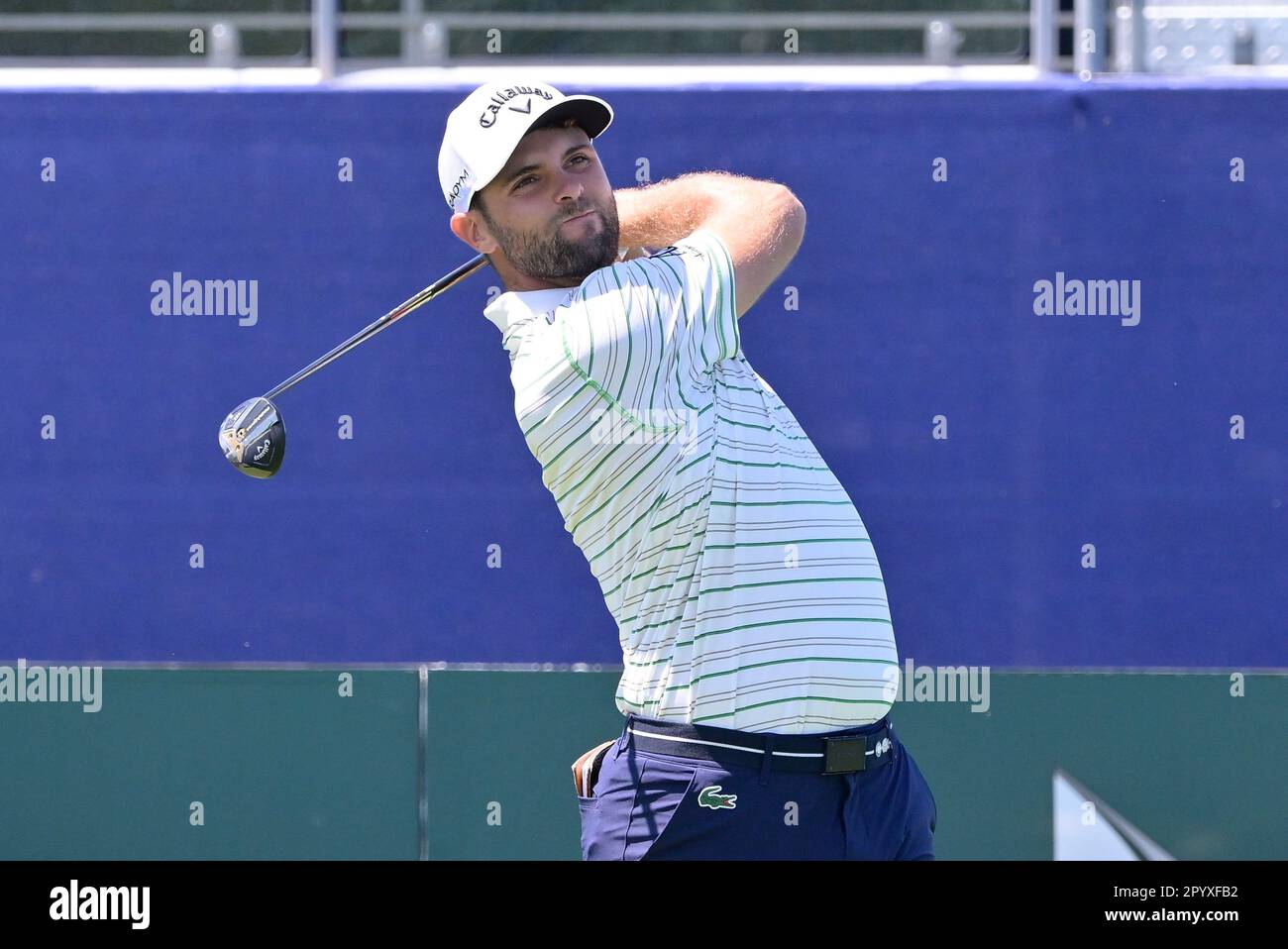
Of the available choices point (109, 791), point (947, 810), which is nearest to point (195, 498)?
point (109, 791)

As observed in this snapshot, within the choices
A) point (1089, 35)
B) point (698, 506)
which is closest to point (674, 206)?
point (698, 506)

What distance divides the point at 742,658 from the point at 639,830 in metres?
0.33

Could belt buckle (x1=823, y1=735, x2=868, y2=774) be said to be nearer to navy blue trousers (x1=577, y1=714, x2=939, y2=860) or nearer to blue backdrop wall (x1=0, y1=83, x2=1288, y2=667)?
navy blue trousers (x1=577, y1=714, x2=939, y2=860)

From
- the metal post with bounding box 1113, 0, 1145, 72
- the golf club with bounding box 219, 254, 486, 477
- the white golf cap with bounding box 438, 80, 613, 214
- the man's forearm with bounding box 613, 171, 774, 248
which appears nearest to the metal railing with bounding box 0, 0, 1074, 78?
the metal post with bounding box 1113, 0, 1145, 72

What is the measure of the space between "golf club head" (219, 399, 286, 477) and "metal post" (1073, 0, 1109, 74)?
2.32 metres

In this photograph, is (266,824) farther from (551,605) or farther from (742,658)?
(742,658)

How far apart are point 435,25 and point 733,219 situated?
1.91 m

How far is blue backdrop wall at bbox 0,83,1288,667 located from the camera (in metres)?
4.21

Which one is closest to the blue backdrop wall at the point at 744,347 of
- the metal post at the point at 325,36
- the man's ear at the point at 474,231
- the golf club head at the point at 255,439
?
the metal post at the point at 325,36

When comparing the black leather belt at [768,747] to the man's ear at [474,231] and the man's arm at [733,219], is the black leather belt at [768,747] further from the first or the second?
the man's ear at [474,231]

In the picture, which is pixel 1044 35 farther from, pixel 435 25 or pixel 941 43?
pixel 435 25

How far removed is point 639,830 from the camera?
253 centimetres

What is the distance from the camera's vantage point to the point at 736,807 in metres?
2.48

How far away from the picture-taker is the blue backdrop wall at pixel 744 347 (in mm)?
4211
